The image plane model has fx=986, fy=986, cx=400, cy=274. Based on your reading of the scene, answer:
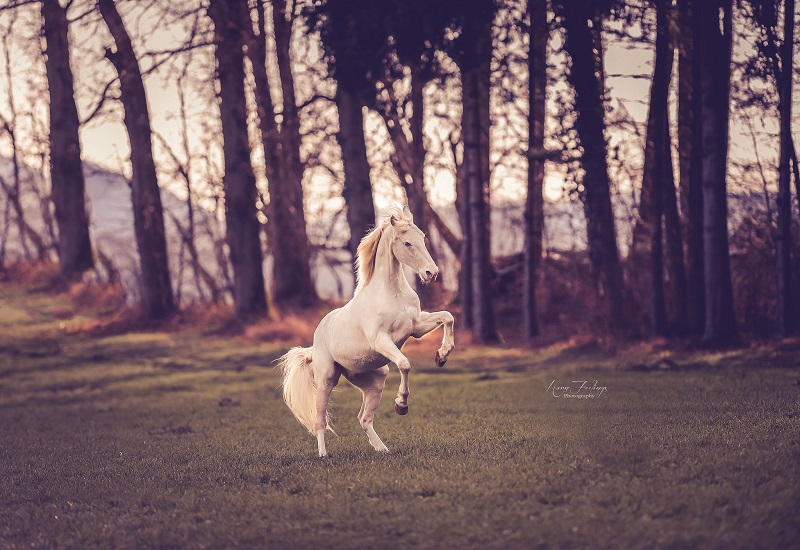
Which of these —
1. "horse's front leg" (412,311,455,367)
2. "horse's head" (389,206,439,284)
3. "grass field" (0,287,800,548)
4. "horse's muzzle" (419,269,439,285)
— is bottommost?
"grass field" (0,287,800,548)

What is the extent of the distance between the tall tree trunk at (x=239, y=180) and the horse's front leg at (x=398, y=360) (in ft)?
63.4

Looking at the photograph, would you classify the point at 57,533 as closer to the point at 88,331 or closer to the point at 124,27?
the point at 88,331

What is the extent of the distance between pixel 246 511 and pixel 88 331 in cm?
2170

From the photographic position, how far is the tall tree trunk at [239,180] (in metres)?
27.1

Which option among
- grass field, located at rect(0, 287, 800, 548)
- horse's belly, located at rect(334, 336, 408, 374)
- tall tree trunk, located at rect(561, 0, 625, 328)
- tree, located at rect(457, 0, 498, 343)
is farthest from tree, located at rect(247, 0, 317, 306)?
horse's belly, located at rect(334, 336, 408, 374)

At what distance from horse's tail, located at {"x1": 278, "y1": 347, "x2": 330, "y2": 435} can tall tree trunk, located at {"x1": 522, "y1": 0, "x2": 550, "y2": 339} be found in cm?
1318

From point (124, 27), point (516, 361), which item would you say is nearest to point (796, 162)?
point (516, 361)

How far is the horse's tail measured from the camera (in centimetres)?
1071

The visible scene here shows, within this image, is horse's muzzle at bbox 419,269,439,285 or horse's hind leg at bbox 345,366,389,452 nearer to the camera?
horse's muzzle at bbox 419,269,439,285

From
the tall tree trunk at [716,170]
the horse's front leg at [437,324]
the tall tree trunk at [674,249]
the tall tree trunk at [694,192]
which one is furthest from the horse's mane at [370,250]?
the tall tree trunk at [674,249]

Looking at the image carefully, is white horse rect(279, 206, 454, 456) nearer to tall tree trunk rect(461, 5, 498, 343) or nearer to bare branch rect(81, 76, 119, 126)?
tall tree trunk rect(461, 5, 498, 343)

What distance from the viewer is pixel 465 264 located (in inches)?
1019

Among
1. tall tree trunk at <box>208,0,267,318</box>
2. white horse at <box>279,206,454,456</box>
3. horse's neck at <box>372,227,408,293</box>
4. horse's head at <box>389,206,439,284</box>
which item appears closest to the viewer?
horse's head at <box>389,206,439,284</box>

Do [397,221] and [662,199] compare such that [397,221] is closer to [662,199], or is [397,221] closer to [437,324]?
[437,324]
